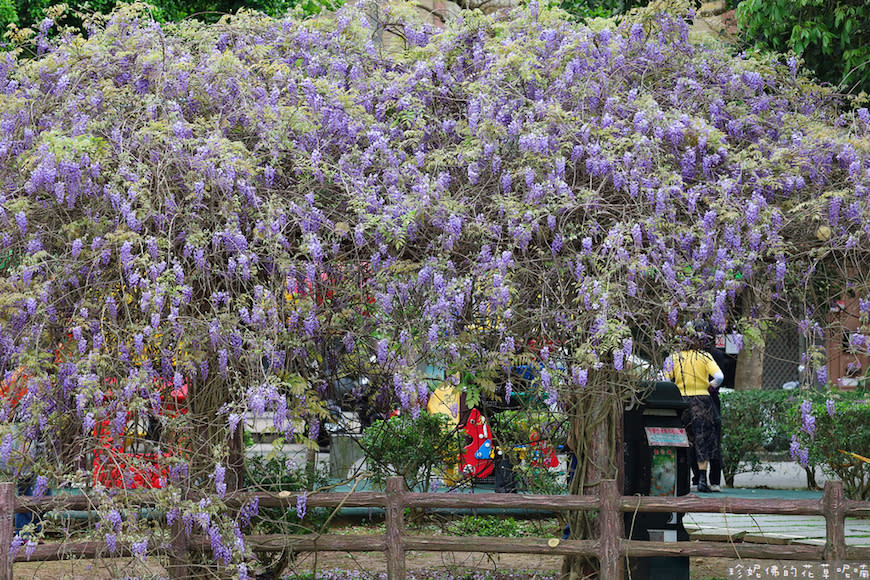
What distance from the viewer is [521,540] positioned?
6.76 meters

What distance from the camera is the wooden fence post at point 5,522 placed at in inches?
252

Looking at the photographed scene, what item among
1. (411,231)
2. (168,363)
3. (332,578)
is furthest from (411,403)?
(332,578)

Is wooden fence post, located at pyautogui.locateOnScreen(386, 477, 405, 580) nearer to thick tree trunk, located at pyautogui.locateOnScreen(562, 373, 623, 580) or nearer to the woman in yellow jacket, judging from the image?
thick tree trunk, located at pyautogui.locateOnScreen(562, 373, 623, 580)

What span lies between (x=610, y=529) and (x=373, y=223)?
8.11ft

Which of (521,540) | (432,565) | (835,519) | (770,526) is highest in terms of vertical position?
(835,519)

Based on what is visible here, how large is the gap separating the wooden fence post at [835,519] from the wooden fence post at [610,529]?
1.28 m

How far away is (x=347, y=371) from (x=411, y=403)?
1309 mm

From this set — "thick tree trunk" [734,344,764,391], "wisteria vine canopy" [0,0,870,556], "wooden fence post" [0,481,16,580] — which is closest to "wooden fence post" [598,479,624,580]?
"wisteria vine canopy" [0,0,870,556]

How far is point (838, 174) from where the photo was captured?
22.1 feet

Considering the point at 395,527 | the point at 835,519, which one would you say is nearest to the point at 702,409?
the point at 835,519

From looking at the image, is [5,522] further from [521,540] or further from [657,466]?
[657,466]

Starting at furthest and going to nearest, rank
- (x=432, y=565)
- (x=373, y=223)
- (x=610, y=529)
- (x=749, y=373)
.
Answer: (x=749, y=373) < (x=432, y=565) < (x=610, y=529) < (x=373, y=223)

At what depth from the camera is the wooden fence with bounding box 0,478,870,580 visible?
6418 millimetres

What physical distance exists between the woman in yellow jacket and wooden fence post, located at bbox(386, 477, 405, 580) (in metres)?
4.85
